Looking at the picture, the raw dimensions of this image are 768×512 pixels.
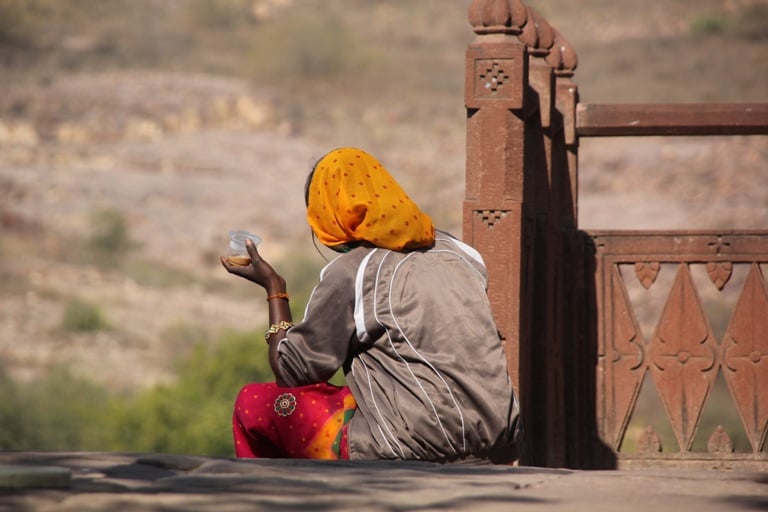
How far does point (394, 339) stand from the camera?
11.2 ft

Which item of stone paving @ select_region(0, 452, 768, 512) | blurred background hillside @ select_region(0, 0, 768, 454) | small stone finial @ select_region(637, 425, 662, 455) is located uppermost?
blurred background hillside @ select_region(0, 0, 768, 454)

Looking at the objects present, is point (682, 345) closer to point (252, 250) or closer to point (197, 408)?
point (252, 250)

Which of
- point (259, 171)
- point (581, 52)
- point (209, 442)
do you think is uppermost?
point (581, 52)

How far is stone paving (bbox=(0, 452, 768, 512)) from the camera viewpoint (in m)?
2.42

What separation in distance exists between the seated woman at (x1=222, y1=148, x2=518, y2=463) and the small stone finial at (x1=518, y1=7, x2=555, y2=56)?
143 cm

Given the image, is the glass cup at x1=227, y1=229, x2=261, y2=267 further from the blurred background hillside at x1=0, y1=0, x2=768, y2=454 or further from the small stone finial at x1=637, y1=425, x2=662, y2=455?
the blurred background hillside at x1=0, y1=0, x2=768, y2=454

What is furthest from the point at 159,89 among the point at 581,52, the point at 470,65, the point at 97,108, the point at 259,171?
the point at 470,65

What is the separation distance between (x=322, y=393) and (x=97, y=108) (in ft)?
86.2

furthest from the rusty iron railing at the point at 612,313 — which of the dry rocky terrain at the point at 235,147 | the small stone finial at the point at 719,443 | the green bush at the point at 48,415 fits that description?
the dry rocky terrain at the point at 235,147

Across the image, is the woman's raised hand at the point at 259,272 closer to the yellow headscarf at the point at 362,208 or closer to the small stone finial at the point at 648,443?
the yellow headscarf at the point at 362,208

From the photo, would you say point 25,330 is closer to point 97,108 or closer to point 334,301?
point 97,108

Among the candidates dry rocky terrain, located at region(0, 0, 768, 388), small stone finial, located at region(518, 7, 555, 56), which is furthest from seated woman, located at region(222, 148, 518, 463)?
dry rocky terrain, located at region(0, 0, 768, 388)

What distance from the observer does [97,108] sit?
2898 cm

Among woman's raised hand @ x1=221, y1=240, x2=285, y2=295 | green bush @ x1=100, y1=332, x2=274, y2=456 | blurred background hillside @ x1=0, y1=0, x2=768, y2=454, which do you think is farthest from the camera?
blurred background hillside @ x1=0, y1=0, x2=768, y2=454
